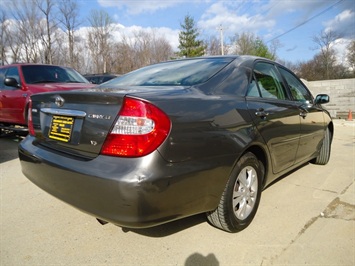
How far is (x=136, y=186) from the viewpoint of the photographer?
1.65 meters

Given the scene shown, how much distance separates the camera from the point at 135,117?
1.75 metres

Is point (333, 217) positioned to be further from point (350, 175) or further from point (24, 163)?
point (24, 163)

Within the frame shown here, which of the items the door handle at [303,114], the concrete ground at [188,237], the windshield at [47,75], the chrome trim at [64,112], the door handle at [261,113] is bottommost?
the concrete ground at [188,237]

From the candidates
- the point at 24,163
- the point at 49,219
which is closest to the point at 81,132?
the point at 24,163

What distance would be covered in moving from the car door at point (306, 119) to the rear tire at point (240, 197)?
1.11m

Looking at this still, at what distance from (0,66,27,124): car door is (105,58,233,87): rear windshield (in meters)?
3.71

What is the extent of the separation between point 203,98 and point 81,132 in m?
0.91

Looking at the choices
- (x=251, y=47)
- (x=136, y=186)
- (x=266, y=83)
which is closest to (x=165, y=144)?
(x=136, y=186)

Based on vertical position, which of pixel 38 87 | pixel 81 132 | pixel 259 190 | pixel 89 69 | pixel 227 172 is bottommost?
pixel 259 190

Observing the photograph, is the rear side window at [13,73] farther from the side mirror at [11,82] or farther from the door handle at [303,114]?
the door handle at [303,114]

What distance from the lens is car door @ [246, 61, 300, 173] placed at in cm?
263

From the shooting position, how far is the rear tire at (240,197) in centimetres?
231

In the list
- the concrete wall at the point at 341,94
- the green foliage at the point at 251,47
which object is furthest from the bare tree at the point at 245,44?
the concrete wall at the point at 341,94

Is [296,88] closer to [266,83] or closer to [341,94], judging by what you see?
[266,83]
